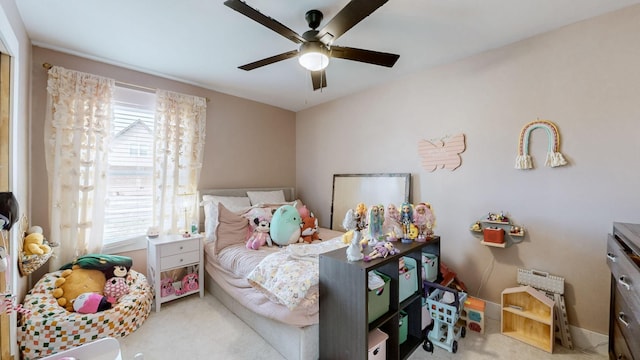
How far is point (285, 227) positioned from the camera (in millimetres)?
2619

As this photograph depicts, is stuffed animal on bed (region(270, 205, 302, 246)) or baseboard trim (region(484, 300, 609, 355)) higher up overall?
stuffed animal on bed (region(270, 205, 302, 246))

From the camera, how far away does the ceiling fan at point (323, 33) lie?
4.50ft

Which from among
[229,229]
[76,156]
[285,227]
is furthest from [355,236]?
[76,156]

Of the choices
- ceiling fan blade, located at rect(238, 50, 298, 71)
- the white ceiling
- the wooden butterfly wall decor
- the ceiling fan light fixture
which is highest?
the white ceiling

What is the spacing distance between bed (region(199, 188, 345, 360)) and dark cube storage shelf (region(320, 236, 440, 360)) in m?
0.11

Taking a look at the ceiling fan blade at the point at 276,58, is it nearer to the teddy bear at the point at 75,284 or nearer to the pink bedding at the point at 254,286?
the pink bedding at the point at 254,286

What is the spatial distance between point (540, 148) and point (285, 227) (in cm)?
237

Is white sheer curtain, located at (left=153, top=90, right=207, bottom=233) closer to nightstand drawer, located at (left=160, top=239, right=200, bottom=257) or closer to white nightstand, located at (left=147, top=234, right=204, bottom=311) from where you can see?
white nightstand, located at (left=147, top=234, right=204, bottom=311)

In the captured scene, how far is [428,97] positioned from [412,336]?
7.48 ft

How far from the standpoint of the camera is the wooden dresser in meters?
1.15

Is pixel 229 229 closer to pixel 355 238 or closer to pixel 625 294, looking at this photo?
pixel 355 238

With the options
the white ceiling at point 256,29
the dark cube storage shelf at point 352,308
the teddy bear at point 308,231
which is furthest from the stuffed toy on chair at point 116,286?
the white ceiling at point 256,29

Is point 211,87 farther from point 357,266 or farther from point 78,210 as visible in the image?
point 357,266

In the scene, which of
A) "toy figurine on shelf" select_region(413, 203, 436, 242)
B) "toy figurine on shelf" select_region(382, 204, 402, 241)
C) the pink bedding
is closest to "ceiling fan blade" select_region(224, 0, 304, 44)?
"toy figurine on shelf" select_region(382, 204, 402, 241)
